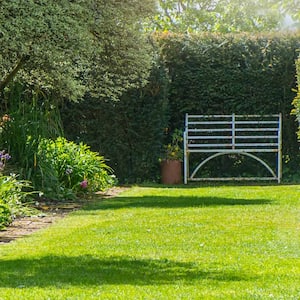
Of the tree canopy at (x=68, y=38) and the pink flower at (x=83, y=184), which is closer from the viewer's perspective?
the tree canopy at (x=68, y=38)

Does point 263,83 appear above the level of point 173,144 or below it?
above

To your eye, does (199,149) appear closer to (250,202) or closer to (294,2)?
(250,202)

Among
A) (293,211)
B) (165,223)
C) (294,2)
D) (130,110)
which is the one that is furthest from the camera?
(130,110)

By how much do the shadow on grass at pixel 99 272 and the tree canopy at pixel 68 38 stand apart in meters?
1.87

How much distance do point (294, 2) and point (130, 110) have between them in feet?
25.6

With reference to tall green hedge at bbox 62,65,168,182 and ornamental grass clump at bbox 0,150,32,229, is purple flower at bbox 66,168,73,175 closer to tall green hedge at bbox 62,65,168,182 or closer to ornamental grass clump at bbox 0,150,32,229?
ornamental grass clump at bbox 0,150,32,229

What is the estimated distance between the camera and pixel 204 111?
15773 mm

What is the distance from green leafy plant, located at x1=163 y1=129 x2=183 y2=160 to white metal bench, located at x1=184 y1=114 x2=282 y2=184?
16 centimetres

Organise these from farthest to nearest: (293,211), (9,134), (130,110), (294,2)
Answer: (130,110) → (9,134) → (293,211) → (294,2)

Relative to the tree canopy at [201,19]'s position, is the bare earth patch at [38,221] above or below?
below

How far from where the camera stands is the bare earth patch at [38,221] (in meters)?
7.79

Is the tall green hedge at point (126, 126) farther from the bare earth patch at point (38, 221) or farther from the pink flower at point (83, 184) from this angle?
the bare earth patch at point (38, 221)

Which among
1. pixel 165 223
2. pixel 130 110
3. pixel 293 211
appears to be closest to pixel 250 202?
pixel 293 211

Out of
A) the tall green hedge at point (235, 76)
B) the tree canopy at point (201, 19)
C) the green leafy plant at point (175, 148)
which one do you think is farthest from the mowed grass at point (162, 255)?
the tree canopy at point (201, 19)
